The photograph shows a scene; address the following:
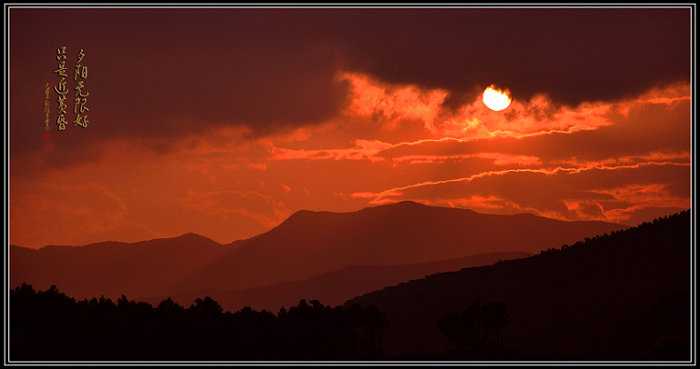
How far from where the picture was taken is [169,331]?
277 ft

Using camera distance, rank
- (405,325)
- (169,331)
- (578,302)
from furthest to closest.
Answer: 1. (405,325)
2. (578,302)
3. (169,331)

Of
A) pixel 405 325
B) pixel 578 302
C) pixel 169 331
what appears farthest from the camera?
pixel 405 325

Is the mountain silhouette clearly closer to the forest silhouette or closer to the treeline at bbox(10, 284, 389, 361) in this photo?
the forest silhouette

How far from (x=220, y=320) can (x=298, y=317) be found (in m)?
11.3

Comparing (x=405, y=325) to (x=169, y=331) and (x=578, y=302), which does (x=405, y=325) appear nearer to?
(x=578, y=302)

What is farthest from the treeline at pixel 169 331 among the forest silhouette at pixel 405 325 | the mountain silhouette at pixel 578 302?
the mountain silhouette at pixel 578 302

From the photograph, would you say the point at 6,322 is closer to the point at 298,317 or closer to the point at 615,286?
the point at 298,317

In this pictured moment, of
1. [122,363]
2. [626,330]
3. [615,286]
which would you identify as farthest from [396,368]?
[615,286]

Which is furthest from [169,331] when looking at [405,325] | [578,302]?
[578,302]

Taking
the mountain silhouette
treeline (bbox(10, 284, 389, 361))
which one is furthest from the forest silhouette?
the mountain silhouette

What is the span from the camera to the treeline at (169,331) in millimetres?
74250

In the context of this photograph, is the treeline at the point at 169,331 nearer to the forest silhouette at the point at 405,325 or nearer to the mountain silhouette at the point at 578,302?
the forest silhouette at the point at 405,325

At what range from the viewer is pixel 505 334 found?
468 feet

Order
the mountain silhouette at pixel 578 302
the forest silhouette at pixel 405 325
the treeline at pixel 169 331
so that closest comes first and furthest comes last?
the treeline at pixel 169 331 → the forest silhouette at pixel 405 325 → the mountain silhouette at pixel 578 302
